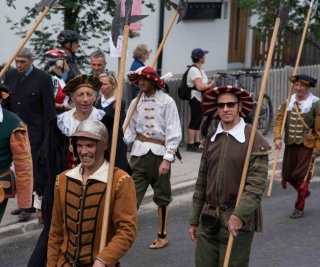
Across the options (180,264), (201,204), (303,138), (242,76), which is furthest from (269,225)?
(242,76)

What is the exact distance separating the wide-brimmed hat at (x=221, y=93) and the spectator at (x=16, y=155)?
1425mm

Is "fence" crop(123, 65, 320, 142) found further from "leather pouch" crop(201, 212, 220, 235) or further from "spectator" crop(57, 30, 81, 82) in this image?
"leather pouch" crop(201, 212, 220, 235)

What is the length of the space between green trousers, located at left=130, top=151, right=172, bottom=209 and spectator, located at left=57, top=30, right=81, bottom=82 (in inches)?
88.5

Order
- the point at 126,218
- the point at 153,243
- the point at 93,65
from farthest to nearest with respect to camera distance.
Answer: the point at 93,65
the point at 153,243
the point at 126,218

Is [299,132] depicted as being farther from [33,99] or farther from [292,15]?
[292,15]

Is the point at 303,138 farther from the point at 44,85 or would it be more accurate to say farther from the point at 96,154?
the point at 96,154

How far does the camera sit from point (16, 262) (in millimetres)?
8555

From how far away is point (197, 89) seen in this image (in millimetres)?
14398

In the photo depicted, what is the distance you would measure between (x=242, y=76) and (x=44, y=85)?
715 centimetres

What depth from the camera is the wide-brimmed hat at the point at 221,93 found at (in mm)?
6379

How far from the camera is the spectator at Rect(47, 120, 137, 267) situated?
5297 millimetres

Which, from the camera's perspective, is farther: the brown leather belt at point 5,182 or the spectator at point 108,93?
the spectator at point 108,93

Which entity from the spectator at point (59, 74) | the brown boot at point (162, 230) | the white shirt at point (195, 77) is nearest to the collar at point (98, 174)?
the brown boot at point (162, 230)

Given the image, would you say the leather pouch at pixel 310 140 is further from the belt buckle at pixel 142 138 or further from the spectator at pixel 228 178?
the spectator at pixel 228 178
